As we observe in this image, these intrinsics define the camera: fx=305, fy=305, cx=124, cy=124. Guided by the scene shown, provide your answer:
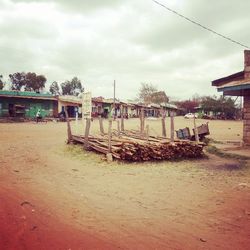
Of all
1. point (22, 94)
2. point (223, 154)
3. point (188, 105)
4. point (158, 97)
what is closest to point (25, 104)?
point (22, 94)

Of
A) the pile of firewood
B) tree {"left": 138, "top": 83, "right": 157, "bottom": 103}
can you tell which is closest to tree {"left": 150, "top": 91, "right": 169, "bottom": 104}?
tree {"left": 138, "top": 83, "right": 157, "bottom": 103}

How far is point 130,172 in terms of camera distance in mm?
8562

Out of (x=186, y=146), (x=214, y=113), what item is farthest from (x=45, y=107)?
(x=214, y=113)

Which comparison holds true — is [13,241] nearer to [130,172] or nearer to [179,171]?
[130,172]

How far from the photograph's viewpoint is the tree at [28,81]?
202 feet

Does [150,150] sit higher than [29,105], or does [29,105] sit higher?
[29,105]

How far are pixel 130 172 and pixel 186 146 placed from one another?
3.15 meters

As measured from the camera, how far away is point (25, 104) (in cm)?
4062

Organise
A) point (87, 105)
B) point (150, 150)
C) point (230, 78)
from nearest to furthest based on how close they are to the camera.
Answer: point (150, 150) < point (87, 105) < point (230, 78)

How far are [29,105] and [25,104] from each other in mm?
616

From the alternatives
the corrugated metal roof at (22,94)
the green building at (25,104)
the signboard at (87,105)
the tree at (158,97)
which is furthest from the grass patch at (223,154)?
the tree at (158,97)

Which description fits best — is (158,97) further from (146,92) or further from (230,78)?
(230,78)

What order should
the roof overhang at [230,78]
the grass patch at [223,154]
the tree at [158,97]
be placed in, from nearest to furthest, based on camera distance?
the grass patch at [223,154] → the roof overhang at [230,78] → the tree at [158,97]

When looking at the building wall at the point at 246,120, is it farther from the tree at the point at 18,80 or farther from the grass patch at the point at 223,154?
the tree at the point at 18,80
